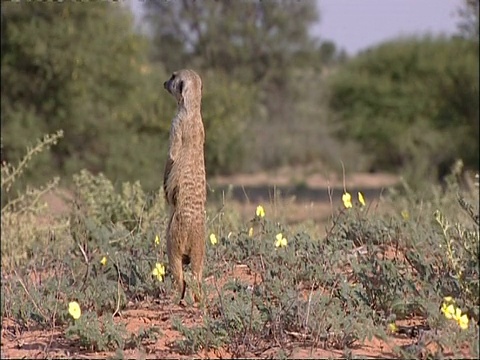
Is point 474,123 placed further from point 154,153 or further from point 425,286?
point 425,286

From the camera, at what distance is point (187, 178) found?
17.9ft

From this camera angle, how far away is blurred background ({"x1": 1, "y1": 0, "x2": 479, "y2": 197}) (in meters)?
15.2

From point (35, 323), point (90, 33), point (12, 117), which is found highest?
point (90, 33)

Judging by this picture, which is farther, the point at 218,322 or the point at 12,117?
the point at 12,117

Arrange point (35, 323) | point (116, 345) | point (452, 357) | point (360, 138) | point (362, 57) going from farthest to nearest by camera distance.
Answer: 1. point (362, 57)
2. point (360, 138)
3. point (35, 323)
4. point (116, 345)
5. point (452, 357)

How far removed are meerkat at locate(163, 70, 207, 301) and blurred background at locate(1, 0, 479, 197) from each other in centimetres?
492

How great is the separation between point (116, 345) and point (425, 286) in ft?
5.34

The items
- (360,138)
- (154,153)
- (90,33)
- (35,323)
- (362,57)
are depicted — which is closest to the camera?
(35,323)

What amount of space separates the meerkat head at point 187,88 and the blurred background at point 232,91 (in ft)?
15.8

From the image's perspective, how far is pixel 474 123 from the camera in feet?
65.0

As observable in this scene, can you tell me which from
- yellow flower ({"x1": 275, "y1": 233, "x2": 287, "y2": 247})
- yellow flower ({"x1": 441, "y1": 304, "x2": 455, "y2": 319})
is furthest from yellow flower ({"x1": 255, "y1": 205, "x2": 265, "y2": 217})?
yellow flower ({"x1": 441, "y1": 304, "x2": 455, "y2": 319})

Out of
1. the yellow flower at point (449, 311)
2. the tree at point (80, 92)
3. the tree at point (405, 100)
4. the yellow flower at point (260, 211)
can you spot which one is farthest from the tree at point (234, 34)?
the yellow flower at point (449, 311)

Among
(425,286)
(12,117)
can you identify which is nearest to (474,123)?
(12,117)

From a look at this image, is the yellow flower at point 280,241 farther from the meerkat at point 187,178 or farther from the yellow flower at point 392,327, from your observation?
the yellow flower at point 392,327
